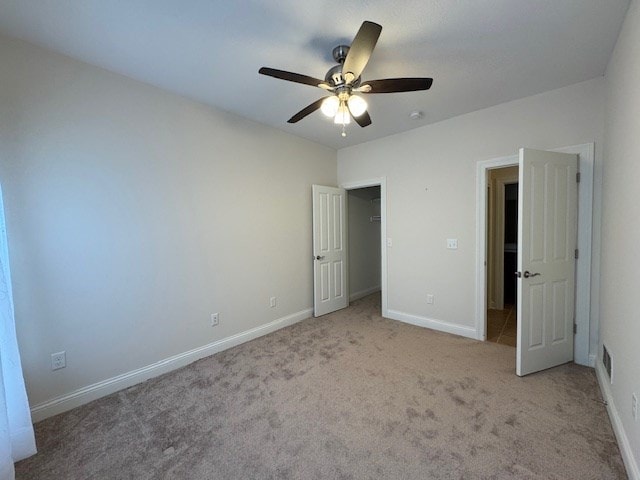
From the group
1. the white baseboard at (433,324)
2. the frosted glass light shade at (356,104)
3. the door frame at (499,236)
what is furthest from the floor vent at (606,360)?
the frosted glass light shade at (356,104)

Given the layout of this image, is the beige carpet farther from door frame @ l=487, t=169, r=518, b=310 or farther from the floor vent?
door frame @ l=487, t=169, r=518, b=310

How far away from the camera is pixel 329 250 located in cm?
395

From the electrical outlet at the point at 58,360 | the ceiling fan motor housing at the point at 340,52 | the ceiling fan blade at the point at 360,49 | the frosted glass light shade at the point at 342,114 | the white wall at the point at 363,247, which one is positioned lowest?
the electrical outlet at the point at 58,360

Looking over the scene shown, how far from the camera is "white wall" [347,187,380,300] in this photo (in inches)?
190

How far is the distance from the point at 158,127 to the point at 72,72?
612 mm

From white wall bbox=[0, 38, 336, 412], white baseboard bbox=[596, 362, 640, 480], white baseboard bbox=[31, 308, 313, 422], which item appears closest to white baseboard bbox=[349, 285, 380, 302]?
white baseboard bbox=[31, 308, 313, 422]

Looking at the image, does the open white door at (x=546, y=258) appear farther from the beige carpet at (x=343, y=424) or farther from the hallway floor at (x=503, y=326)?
the hallway floor at (x=503, y=326)

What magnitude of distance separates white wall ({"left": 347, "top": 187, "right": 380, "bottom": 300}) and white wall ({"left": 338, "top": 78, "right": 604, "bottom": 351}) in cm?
108

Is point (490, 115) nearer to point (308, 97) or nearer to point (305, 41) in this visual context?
point (308, 97)

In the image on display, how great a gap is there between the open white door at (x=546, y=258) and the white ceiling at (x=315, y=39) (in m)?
0.71

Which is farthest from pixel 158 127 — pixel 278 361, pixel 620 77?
pixel 620 77

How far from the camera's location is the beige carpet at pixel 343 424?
4.77ft

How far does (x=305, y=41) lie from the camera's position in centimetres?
178

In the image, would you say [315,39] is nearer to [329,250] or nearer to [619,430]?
[329,250]
